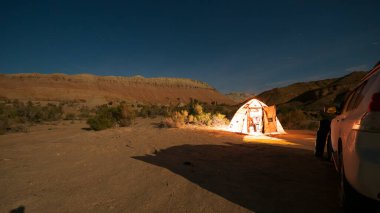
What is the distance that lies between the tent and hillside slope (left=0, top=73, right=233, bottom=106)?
35096 millimetres

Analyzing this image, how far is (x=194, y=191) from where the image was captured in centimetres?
399

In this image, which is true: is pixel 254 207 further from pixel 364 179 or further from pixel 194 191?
pixel 364 179

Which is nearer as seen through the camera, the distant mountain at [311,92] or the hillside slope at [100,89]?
the distant mountain at [311,92]

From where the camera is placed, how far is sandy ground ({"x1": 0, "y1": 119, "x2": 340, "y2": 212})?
11.6 feet

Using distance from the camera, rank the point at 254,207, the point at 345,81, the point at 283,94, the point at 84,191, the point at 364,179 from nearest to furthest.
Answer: the point at 364,179 → the point at 254,207 → the point at 84,191 → the point at 345,81 → the point at 283,94

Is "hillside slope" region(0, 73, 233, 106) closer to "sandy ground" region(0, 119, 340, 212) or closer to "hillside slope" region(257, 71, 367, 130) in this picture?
"hillside slope" region(257, 71, 367, 130)

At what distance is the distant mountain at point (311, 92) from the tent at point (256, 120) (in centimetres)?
3201

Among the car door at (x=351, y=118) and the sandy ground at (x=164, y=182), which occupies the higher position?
the car door at (x=351, y=118)

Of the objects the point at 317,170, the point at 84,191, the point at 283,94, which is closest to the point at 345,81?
the point at 283,94

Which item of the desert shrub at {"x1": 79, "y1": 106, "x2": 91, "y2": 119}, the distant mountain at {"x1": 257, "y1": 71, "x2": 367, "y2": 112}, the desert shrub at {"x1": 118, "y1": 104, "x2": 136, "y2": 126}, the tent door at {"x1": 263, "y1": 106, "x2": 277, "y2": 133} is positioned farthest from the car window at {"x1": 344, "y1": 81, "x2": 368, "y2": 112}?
the distant mountain at {"x1": 257, "y1": 71, "x2": 367, "y2": 112}

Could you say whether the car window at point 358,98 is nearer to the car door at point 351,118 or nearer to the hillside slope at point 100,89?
the car door at point 351,118

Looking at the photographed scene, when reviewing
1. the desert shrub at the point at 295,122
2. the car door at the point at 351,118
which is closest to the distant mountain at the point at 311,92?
the desert shrub at the point at 295,122

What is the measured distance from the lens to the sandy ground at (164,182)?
11.6ft

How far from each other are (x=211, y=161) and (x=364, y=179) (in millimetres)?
4148
